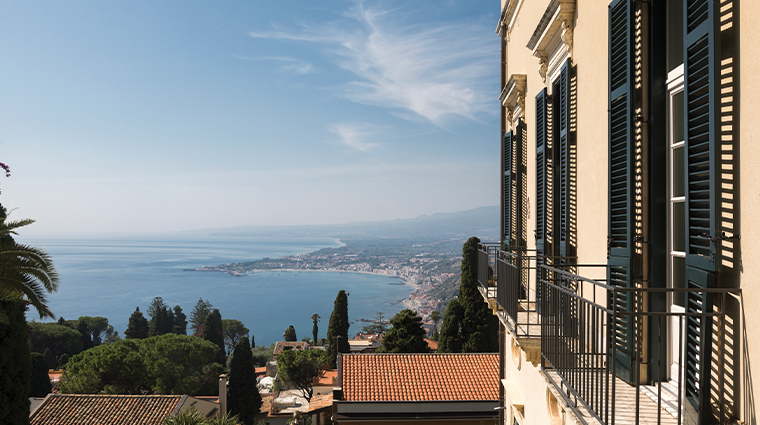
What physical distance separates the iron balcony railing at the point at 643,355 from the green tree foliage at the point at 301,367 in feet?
102

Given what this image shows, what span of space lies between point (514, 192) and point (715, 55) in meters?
5.79

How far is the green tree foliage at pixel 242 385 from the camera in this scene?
81.0ft

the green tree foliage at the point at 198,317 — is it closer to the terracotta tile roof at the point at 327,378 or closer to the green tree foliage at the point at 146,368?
the green tree foliage at the point at 146,368

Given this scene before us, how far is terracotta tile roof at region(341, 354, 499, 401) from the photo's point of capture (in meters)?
13.3

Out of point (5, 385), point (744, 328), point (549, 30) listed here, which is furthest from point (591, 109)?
point (5, 385)

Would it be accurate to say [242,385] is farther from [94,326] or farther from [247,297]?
[247,297]

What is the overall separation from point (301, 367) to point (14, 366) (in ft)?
→ 75.3

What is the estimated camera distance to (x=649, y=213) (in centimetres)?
290

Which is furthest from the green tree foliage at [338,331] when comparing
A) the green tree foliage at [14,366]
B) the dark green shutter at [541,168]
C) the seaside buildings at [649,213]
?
the seaside buildings at [649,213]

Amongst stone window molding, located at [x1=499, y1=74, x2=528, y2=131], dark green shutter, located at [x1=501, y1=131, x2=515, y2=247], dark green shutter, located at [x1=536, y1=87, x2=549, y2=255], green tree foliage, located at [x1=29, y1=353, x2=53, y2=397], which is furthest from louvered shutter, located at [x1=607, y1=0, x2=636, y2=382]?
green tree foliage, located at [x1=29, y1=353, x2=53, y2=397]

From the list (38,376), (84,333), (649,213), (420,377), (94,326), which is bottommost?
(94,326)

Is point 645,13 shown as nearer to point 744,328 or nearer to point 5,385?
point 744,328

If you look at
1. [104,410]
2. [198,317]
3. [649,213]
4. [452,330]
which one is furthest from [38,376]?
[198,317]

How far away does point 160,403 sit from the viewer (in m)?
16.6
